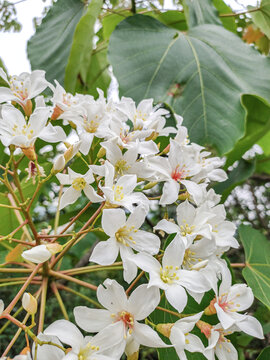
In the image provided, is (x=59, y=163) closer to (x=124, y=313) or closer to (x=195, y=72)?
(x=124, y=313)

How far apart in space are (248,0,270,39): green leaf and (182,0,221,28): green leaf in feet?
0.33

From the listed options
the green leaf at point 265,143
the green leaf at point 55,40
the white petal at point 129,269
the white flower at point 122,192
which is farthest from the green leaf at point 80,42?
the green leaf at point 265,143

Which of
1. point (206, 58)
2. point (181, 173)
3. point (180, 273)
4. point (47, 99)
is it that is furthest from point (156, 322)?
point (47, 99)

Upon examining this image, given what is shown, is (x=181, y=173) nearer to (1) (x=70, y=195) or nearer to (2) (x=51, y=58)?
(1) (x=70, y=195)

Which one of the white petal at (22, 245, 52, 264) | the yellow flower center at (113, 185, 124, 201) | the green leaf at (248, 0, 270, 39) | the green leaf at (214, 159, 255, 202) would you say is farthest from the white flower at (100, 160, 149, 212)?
the green leaf at (248, 0, 270, 39)

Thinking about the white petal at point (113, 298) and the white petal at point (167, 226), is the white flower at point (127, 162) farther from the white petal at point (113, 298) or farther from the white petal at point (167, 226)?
the white petal at point (113, 298)

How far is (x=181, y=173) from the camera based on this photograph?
2.04 ft

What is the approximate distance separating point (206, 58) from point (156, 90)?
0.47 feet

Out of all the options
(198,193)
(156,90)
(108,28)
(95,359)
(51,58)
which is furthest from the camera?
(108,28)

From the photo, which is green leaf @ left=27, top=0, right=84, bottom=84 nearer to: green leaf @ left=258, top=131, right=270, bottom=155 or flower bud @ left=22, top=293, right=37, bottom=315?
flower bud @ left=22, top=293, right=37, bottom=315

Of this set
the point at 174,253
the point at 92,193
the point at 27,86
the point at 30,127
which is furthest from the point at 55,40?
the point at 174,253

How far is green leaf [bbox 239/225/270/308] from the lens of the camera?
2.57 feet

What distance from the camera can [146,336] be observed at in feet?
1.57

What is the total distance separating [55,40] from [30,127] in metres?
0.52
